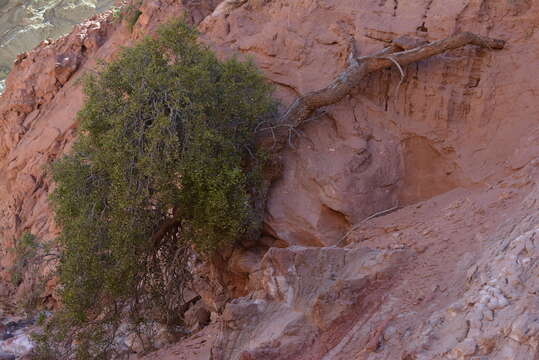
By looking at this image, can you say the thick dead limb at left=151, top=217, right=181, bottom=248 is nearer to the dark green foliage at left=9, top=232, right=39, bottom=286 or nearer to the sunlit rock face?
the dark green foliage at left=9, top=232, right=39, bottom=286

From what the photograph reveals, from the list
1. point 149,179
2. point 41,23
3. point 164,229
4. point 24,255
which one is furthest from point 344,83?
point 41,23

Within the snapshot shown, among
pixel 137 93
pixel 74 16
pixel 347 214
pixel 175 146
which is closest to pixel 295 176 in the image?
pixel 347 214

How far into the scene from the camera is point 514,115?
25.5 ft

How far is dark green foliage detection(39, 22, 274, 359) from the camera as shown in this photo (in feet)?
25.2

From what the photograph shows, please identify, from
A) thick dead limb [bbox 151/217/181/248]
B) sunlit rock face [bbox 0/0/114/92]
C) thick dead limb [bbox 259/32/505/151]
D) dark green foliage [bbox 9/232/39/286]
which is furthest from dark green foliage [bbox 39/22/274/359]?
sunlit rock face [bbox 0/0/114/92]

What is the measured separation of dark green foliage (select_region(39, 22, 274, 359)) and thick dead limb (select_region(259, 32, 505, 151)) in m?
0.30

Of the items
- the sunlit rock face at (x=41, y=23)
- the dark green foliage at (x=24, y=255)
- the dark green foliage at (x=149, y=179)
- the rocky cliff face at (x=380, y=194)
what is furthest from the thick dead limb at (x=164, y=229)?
the sunlit rock face at (x=41, y=23)

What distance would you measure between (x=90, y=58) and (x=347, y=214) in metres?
7.91

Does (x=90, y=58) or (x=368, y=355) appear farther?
(x=90, y=58)

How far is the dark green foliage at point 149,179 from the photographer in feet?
25.2

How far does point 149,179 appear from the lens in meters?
7.59

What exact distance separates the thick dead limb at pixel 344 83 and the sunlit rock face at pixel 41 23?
14.8m

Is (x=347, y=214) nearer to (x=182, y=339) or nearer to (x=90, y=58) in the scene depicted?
(x=182, y=339)

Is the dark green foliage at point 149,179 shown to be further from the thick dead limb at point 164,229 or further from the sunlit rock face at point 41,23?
the sunlit rock face at point 41,23
